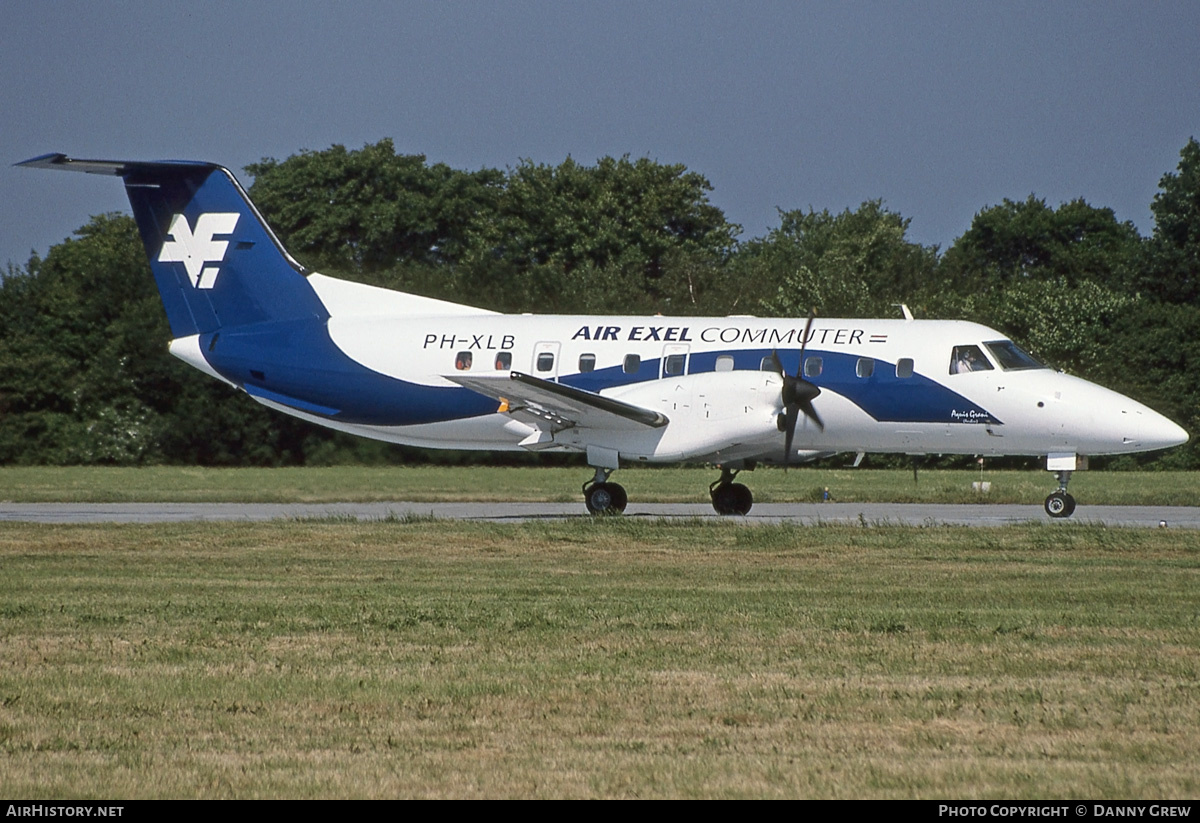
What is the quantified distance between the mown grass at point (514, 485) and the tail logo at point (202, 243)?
15.4 feet

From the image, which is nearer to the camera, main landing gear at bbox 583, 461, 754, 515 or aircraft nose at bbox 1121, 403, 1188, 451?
aircraft nose at bbox 1121, 403, 1188, 451

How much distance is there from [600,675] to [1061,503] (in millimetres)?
15417

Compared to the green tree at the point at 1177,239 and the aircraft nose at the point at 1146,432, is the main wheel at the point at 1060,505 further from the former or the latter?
the green tree at the point at 1177,239

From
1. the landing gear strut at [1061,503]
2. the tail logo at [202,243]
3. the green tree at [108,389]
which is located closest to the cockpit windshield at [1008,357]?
the landing gear strut at [1061,503]

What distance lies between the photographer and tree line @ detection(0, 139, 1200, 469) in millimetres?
42031

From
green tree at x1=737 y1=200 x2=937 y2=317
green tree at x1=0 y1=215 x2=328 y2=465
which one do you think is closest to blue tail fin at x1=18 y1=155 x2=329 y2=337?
green tree at x1=0 y1=215 x2=328 y2=465

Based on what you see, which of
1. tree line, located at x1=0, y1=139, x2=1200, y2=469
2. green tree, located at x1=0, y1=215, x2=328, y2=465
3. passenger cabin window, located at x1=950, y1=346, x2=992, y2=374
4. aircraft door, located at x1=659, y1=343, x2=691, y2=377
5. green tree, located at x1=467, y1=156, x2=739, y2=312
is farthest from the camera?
green tree, located at x1=467, y1=156, x2=739, y2=312

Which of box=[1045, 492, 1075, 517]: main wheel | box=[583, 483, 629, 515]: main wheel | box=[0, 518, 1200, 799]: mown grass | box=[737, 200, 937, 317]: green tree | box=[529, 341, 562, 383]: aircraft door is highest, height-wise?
box=[737, 200, 937, 317]: green tree

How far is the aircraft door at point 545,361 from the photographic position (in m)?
24.6

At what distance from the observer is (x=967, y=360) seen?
2355 centimetres

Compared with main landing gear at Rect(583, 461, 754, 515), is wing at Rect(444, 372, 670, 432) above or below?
above

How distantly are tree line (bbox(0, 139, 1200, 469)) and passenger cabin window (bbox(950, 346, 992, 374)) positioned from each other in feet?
A: 49.6

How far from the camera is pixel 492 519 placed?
77.6ft

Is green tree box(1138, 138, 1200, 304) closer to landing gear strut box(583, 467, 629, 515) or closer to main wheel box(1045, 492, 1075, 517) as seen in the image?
main wheel box(1045, 492, 1075, 517)
